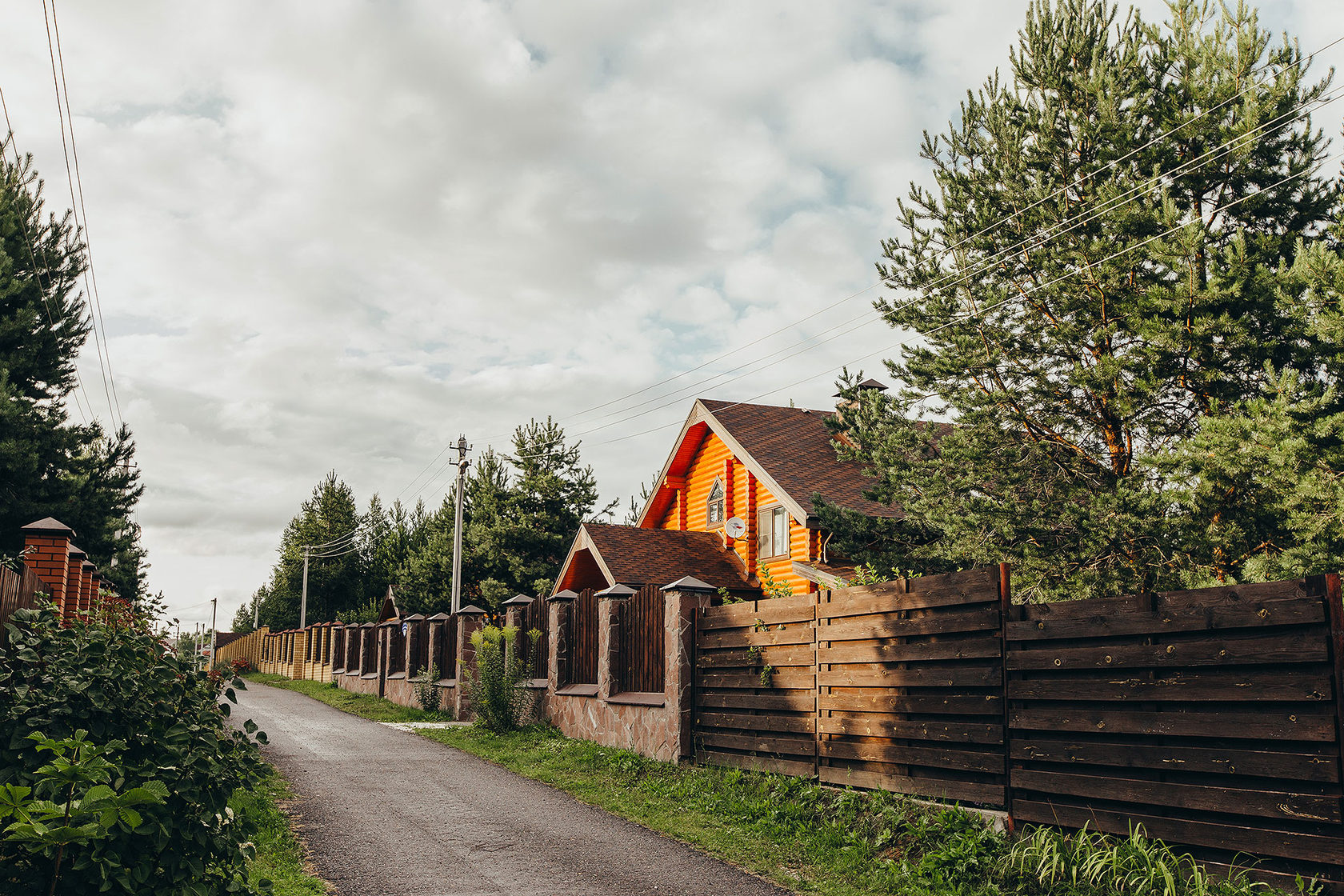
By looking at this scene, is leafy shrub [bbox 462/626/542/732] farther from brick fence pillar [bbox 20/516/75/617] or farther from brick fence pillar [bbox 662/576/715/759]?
brick fence pillar [bbox 20/516/75/617]

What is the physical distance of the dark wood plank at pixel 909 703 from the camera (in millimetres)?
6914

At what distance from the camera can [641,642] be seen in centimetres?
1290

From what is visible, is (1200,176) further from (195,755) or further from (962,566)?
(195,755)

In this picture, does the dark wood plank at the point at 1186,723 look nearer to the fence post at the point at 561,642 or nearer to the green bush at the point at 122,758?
the green bush at the point at 122,758

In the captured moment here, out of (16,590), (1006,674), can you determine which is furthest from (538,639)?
(16,590)

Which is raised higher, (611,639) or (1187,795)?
(611,639)

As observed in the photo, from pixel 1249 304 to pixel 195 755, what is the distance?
1330 centimetres

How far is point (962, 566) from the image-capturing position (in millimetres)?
15914

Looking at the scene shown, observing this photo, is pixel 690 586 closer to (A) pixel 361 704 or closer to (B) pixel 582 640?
(B) pixel 582 640

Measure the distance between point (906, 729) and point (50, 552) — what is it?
356 inches

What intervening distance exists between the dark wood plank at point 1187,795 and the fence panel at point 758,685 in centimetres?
279

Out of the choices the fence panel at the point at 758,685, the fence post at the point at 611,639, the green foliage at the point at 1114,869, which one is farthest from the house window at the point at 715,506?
the green foliage at the point at 1114,869

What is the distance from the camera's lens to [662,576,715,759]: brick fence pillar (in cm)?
1087

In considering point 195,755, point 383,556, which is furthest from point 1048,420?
point 383,556
